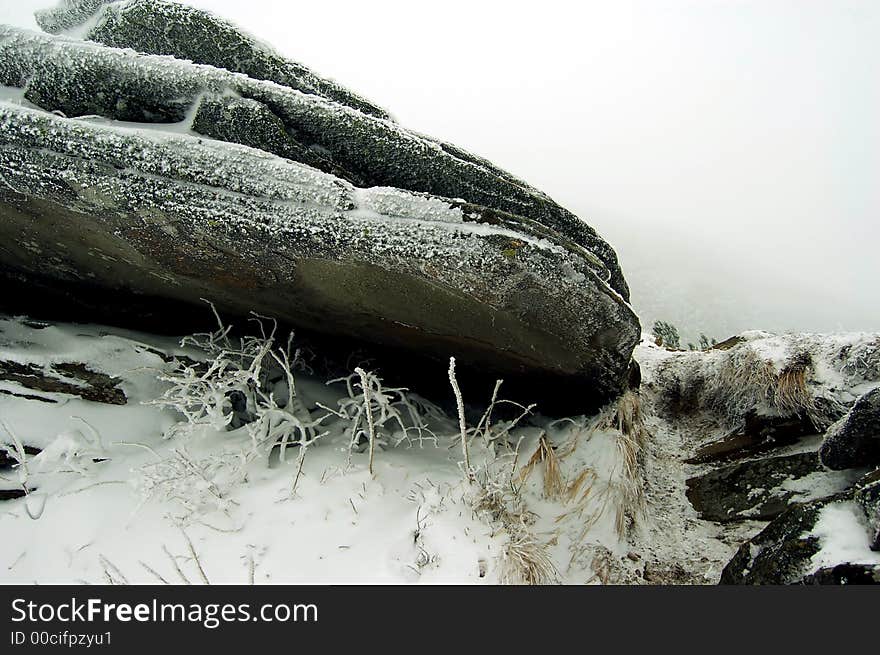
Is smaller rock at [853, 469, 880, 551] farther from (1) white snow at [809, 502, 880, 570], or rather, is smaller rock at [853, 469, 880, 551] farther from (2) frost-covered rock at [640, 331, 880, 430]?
(2) frost-covered rock at [640, 331, 880, 430]

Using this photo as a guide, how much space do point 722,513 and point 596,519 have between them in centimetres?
87

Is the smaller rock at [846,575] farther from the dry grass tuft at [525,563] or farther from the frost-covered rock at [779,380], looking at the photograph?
the frost-covered rock at [779,380]

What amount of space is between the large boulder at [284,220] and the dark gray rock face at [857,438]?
1099mm

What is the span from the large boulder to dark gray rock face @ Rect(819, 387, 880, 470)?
3.61 ft

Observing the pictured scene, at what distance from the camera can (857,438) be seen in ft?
8.76

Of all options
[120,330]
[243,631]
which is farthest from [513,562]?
[120,330]

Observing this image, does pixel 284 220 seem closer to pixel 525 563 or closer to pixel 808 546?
pixel 525 563

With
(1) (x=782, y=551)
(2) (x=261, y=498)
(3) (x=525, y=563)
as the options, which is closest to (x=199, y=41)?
(2) (x=261, y=498)

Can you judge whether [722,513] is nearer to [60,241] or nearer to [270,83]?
[270,83]

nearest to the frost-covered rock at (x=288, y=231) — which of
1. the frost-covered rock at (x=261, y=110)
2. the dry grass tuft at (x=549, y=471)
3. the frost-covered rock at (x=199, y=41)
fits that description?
the frost-covered rock at (x=261, y=110)

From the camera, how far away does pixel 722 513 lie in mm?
3176

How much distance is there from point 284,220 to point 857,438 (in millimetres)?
3076

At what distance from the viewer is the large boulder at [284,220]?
2.72 m

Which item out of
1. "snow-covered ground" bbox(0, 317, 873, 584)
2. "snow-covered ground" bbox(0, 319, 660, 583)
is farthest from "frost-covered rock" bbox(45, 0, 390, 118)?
"snow-covered ground" bbox(0, 319, 660, 583)
